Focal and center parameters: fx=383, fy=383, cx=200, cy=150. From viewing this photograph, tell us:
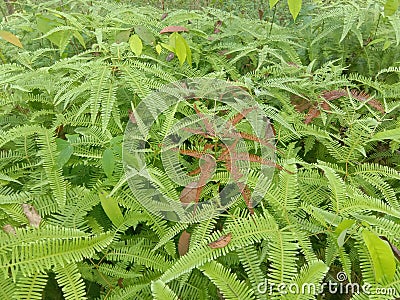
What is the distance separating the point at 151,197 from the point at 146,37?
100 cm

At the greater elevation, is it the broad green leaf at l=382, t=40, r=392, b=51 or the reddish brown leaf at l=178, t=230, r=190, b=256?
the broad green leaf at l=382, t=40, r=392, b=51

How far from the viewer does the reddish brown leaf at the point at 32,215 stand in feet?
3.97

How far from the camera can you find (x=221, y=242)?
116 cm

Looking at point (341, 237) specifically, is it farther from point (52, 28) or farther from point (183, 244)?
point (52, 28)

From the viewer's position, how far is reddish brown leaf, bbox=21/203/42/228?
121 cm

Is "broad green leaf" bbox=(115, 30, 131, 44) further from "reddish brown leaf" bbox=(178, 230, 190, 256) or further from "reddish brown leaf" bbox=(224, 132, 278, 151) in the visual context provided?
"reddish brown leaf" bbox=(178, 230, 190, 256)

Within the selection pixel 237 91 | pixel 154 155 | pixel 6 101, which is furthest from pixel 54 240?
pixel 237 91

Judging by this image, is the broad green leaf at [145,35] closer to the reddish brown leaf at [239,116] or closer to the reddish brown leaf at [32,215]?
the reddish brown leaf at [239,116]

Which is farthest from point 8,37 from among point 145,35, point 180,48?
point 180,48

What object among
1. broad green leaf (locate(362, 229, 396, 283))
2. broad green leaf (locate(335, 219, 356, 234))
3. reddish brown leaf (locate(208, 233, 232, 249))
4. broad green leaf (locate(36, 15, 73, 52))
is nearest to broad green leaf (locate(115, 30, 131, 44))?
broad green leaf (locate(36, 15, 73, 52))

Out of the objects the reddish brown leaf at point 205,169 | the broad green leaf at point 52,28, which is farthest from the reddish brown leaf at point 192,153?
the broad green leaf at point 52,28

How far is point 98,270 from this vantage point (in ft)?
4.04

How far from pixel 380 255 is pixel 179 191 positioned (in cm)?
74

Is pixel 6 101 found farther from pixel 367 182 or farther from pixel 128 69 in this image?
pixel 367 182
